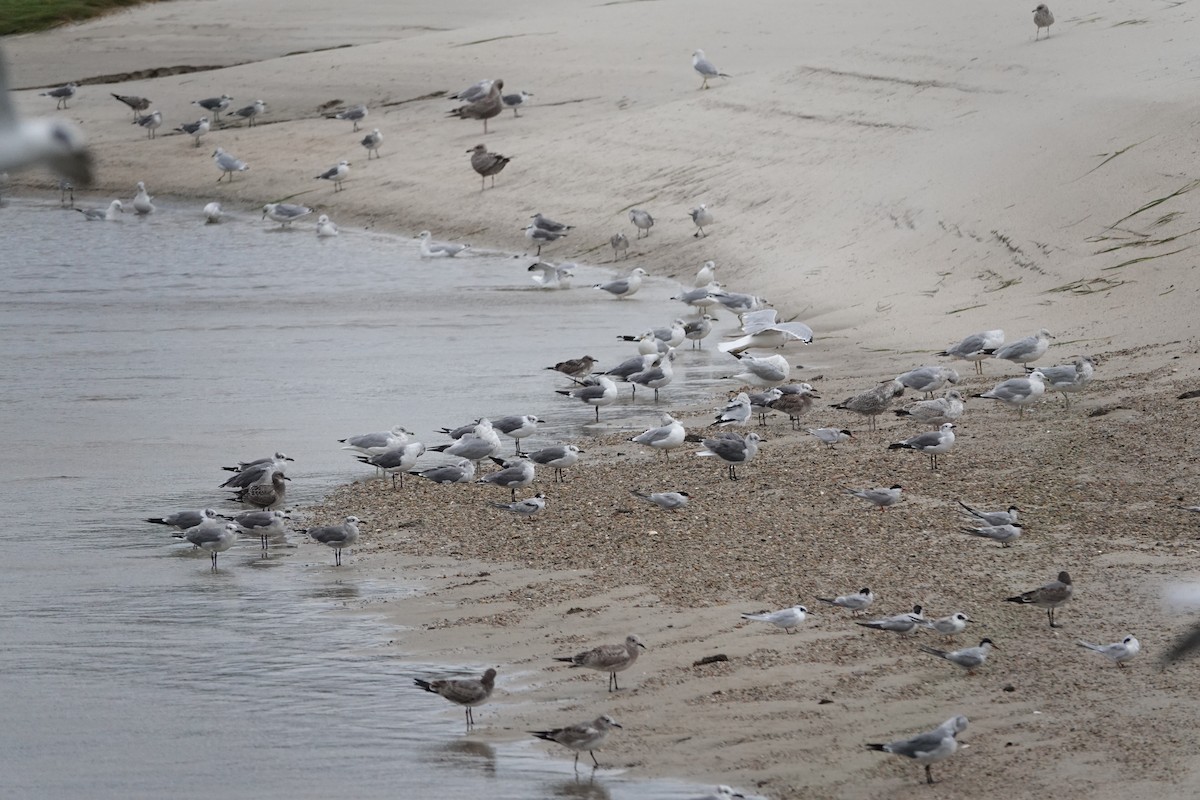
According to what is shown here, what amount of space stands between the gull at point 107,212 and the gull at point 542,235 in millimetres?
9924

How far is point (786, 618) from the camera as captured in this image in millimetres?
8211

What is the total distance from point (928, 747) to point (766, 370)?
317 inches

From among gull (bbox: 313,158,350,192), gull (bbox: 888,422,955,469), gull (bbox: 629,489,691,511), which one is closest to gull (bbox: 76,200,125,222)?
gull (bbox: 313,158,350,192)

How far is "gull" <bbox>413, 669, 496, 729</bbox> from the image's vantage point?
7.67 meters

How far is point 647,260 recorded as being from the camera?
22281 mm

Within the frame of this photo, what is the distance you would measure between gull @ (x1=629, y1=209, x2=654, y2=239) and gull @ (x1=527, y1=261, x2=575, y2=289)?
1.66 meters

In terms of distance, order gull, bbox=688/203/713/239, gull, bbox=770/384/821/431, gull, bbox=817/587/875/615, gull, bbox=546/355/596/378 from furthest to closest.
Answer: gull, bbox=688/203/713/239 → gull, bbox=546/355/596/378 → gull, bbox=770/384/821/431 → gull, bbox=817/587/875/615

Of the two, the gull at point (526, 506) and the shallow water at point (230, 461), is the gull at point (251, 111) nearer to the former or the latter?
the shallow water at point (230, 461)

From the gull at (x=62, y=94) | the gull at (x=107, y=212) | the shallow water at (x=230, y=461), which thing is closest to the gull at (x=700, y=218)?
the shallow water at (x=230, y=461)

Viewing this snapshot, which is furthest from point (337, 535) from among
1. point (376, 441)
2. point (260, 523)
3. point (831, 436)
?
point (831, 436)

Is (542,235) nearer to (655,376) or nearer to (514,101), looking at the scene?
(514,101)

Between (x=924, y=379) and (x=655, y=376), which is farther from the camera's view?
(x=655, y=376)

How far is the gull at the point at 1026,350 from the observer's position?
1363cm

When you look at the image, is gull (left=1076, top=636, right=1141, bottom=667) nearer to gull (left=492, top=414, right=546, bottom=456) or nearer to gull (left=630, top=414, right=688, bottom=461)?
gull (left=630, top=414, right=688, bottom=461)
